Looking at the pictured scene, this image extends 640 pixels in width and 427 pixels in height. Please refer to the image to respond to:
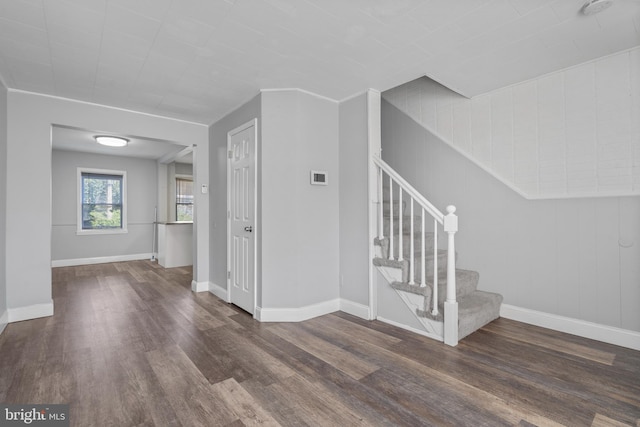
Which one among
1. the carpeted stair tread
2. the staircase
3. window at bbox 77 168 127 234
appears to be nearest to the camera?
the staircase

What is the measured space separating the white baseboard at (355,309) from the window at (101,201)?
20.6 feet

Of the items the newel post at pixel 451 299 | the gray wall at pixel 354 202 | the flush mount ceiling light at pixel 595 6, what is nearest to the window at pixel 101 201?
the gray wall at pixel 354 202

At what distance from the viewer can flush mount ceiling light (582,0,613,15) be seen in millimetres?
1932

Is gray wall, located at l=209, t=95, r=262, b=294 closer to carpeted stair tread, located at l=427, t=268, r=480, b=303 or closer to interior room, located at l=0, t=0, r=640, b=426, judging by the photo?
interior room, located at l=0, t=0, r=640, b=426

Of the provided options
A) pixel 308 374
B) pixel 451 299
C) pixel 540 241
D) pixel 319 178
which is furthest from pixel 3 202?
pixel 540 241

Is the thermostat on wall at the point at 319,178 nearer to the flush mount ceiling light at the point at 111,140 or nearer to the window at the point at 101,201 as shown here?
the flush mount ceiling light at the point at 111,140

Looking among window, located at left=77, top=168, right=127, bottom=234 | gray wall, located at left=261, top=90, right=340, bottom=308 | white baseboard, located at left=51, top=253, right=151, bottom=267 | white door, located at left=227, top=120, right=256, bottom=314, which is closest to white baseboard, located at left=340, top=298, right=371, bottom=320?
gray wall, located at left=261, top=90, right=340, bottom=308

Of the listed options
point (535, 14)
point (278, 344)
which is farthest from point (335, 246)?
point (535, 14)

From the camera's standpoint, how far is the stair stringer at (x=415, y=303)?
2713mm

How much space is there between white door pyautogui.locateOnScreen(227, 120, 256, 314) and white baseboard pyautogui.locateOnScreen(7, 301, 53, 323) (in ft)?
6.35

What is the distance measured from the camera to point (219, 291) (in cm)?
424

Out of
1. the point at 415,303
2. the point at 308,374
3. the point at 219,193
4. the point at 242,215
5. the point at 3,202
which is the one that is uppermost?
the point at 219,193

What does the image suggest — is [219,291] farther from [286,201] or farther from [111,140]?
[111,140]

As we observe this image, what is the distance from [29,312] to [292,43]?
12.7 ft
